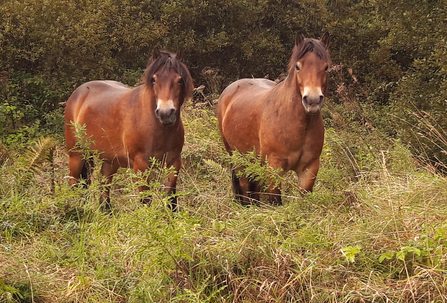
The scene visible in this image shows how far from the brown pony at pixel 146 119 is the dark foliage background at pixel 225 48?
12.0ft

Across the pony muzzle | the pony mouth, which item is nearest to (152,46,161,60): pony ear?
the pony muzzle

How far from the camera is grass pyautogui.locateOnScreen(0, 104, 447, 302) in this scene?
10.3 ft

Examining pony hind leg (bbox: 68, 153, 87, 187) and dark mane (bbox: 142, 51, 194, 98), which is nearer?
dark mane (bbox: 142, 51, 194, 98)

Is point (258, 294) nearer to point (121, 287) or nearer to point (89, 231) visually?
point (121, 287)

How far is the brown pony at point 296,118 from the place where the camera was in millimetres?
4582

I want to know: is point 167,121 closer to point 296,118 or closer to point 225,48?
point 296,118

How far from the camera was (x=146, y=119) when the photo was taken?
17.2 ft

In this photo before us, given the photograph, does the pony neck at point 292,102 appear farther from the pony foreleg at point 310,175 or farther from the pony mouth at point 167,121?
the pony mouth at point 167,121

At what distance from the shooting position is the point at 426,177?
4500 mm

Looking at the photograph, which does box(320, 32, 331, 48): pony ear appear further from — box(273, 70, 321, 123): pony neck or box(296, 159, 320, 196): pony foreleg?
box(296, 159, 320, 196): pony foreleg

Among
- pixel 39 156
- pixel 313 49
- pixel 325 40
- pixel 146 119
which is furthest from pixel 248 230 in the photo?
pixel 39 156

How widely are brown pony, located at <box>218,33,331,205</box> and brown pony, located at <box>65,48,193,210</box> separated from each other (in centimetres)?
79

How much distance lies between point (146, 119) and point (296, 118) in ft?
4.95

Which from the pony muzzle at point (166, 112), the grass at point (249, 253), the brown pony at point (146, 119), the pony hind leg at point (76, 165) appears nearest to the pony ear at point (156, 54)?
the brown pony at point (146, 119)
